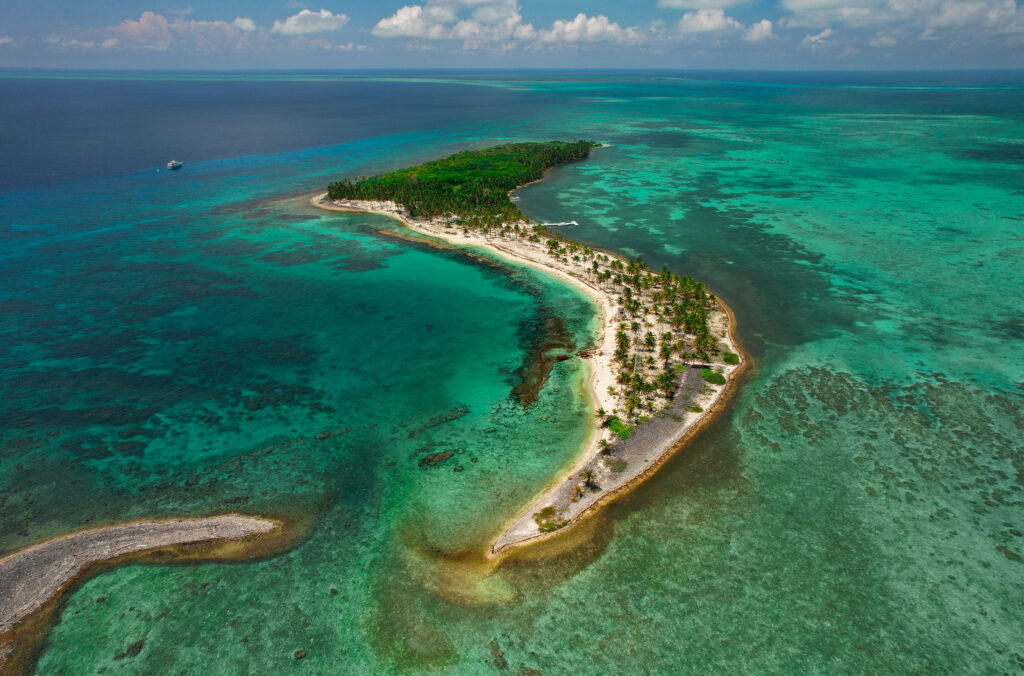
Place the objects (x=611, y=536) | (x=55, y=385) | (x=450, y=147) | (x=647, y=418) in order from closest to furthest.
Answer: (x=611, y=536), (x=647, y=418), (x=55, y=385), (x=450, y=147)

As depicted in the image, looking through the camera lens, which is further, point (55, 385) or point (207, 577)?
point (55, 385)

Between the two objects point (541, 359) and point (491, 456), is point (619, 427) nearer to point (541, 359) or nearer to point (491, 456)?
point (491, 456)

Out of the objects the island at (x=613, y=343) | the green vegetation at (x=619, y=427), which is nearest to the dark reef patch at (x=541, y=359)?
the island at (x=613, y=343)

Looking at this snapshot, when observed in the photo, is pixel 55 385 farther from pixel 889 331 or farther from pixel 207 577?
pixel 889 331

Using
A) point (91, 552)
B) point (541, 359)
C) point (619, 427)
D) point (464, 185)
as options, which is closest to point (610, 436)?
point (619, 427)

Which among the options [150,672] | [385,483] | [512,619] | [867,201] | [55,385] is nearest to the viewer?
[150,672]

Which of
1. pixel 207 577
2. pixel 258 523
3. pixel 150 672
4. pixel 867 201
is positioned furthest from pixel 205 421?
pixel 867 201

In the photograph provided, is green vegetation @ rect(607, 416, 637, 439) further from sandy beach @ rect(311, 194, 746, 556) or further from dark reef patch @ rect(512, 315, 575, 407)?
dark reef patch @ rect(512, 315, 575, 407)
